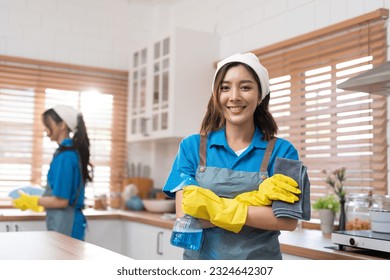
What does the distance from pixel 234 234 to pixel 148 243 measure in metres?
1.71

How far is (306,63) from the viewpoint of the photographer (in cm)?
270

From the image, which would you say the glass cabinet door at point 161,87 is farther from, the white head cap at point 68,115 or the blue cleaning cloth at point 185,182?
the blue cleaning cloth at point 185,182

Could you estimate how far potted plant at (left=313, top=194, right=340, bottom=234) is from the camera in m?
2.29

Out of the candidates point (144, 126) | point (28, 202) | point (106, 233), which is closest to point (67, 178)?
point (28, 202)

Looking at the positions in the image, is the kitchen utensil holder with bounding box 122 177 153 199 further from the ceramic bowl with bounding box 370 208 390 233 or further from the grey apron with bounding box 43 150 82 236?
the ceramic bowl with bounding box 370 208 390 233

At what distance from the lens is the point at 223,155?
141cm

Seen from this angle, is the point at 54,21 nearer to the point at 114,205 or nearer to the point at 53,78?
the point at 53,78

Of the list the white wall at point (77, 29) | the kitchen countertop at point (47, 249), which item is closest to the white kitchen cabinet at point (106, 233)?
the white wall at point (77, 29)

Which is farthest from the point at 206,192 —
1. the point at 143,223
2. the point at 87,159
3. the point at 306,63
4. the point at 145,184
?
the point at 145,184

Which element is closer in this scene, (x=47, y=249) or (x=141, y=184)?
(x=47, y=249)

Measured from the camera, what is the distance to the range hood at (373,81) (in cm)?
187

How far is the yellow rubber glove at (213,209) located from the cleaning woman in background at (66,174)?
1368mm

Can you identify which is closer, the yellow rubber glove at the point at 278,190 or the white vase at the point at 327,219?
the yellow rubber glove at the point at 278,190

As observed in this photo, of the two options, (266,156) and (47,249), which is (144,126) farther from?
(266,156)
